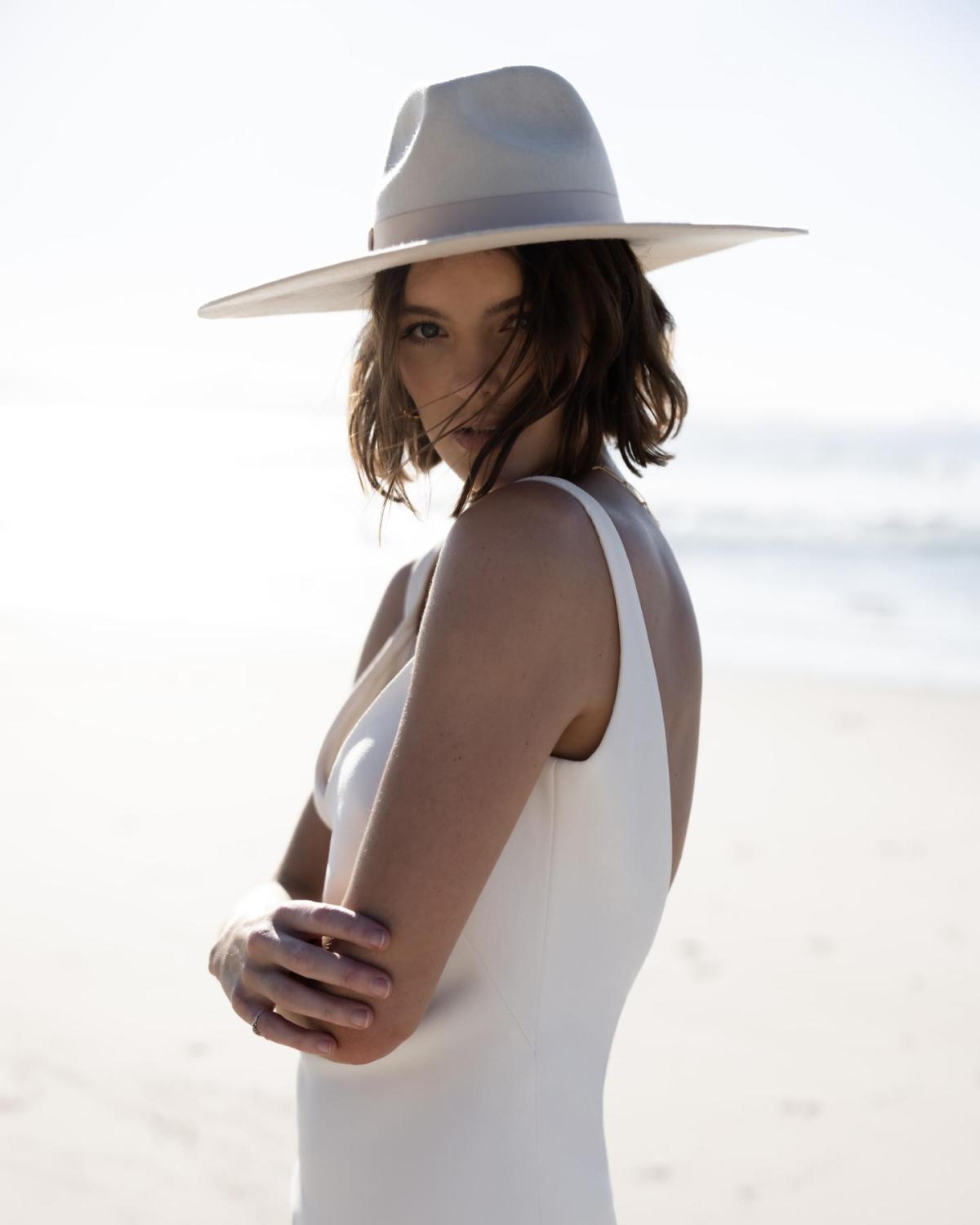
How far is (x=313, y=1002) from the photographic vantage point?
4.07 ft

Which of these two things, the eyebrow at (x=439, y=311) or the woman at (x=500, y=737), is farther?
the eyebrow at (x=439, y=311)

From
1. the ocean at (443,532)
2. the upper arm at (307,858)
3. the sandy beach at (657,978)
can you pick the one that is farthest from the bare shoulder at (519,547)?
the ocean at (443,532)

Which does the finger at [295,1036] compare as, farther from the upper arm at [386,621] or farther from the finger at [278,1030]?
the upper arm at [386,621]

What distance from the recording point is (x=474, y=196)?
1.44 metres

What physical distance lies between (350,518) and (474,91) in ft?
53.0

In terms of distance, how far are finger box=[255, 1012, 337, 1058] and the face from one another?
67cm

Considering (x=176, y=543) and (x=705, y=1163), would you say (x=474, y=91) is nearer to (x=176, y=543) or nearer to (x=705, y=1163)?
(x=705, y=1163)

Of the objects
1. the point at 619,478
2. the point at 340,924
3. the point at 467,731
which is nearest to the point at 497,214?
the point at 619,478

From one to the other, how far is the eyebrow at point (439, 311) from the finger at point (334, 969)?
29.3 inches

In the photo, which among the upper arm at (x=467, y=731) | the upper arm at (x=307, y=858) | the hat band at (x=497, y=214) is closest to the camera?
the upper arm at (x=467, y=731)

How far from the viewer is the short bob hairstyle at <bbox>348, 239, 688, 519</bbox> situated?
1.41 meters

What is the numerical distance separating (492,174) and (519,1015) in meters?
0.98

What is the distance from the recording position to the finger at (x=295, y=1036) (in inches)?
49.3

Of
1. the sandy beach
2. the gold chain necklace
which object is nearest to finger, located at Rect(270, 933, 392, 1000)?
the gold chain necklace
